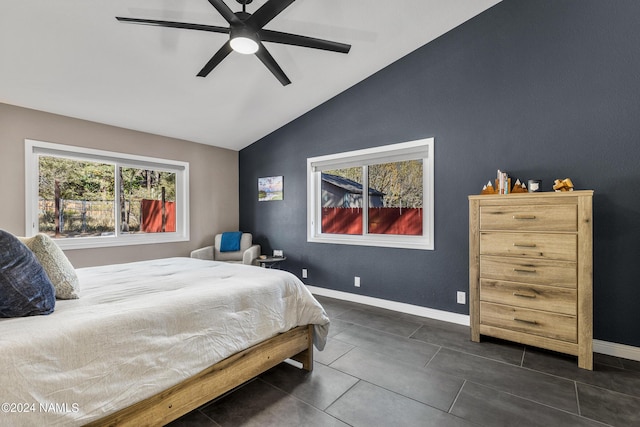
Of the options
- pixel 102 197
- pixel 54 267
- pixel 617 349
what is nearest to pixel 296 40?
pixel 54 267

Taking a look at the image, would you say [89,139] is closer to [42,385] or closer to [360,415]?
[42,385]

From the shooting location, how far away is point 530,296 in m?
2.43

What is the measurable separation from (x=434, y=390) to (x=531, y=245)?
1.43 meters

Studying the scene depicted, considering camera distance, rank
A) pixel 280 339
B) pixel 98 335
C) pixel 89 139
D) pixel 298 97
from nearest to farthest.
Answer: pixel 98 335 → pixel 280 339 → pixel 89 139 → pixel 298 97

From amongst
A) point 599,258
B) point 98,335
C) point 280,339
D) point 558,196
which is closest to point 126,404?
point 98,335

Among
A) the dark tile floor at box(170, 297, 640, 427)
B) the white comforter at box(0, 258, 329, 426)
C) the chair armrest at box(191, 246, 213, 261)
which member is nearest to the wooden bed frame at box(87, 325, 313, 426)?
the white comforter at box(0, 258, 329, 426)

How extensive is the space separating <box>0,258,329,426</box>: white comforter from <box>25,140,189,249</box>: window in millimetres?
2062

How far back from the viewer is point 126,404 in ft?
4.04

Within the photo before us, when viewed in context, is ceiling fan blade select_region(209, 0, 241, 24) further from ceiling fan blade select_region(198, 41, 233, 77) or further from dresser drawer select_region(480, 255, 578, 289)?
dresser drawer select_region(480, 255, 578, 289)

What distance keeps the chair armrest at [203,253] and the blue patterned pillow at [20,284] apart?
10.5 ft

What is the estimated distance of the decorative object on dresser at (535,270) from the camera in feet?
7.28

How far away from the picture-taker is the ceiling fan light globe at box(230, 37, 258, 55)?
2070 mm

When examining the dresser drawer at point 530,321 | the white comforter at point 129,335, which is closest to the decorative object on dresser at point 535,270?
the dresser drawer at point 530,321

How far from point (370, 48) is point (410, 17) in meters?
0.50
